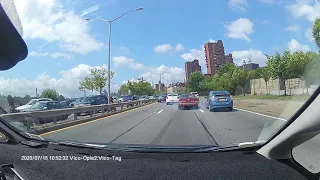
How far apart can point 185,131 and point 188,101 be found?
3.17 feet

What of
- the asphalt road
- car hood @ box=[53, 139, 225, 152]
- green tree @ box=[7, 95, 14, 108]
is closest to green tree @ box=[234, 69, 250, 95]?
the asphalt road

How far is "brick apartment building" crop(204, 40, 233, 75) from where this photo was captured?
3.77 meters

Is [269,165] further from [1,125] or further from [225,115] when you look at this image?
[1,125]

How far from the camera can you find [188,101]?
5789mm

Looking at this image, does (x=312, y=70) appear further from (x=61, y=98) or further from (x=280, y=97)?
(x=61, y=98)

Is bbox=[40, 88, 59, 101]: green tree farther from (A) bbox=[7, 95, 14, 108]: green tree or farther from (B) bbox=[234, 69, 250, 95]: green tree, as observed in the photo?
(B) bbox=[234, 69, 250, 95]: green tree

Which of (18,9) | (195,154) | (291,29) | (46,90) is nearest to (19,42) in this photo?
(18,9)

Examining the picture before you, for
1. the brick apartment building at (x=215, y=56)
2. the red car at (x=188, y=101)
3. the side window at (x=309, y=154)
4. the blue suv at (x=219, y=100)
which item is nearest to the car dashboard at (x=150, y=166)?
the side window at (x=309, y=154)

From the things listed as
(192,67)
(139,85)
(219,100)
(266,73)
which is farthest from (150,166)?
(139,85)

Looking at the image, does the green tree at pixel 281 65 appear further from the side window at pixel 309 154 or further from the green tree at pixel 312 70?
the side window at pixel 309 154

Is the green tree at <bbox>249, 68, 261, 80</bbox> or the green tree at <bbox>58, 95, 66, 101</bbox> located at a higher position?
the green tree at <bbox>249, 68, 261, 80</bbox>

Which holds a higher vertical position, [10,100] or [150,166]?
[10,100]

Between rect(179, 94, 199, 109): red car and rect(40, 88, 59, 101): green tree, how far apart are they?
6.84 feet

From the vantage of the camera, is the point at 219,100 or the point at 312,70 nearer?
the point at 312,70
